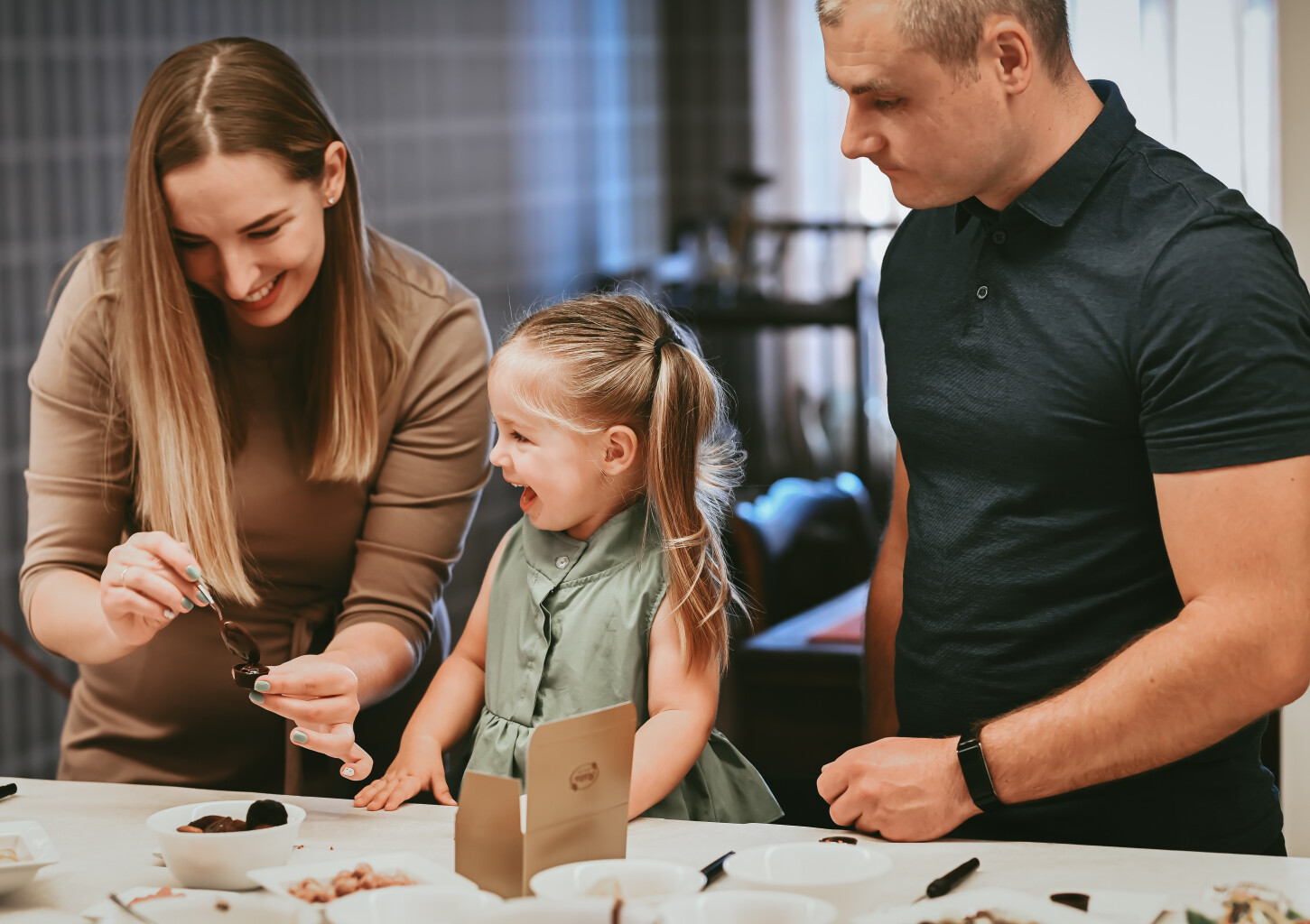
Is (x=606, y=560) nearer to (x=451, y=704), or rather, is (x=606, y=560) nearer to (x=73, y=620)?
(x=451, y=704)

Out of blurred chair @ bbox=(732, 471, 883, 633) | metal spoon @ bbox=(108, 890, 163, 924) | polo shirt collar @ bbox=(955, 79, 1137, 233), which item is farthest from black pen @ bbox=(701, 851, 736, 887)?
blurred chair @ bbox=(732, 471, 883, 633)

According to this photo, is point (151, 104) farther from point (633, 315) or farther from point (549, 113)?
point (549, 113)

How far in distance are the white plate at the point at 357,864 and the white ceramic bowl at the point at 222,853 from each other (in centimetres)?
1

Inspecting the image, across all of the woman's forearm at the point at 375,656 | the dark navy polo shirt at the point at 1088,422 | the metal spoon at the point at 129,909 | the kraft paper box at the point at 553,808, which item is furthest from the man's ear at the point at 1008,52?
the metal spoon at the point at 129,909

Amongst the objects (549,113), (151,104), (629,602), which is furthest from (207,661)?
(549,113)

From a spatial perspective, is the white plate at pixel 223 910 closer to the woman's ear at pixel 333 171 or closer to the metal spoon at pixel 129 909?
the metal spoon at pixel 129 909

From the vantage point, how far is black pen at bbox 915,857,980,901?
3.70 feet

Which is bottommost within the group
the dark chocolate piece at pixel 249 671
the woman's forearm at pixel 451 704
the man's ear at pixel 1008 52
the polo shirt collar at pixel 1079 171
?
the woman's forearm at pixel 451 704

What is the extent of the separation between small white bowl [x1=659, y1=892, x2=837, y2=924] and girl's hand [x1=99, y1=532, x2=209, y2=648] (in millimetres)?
681

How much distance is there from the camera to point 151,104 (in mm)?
1578

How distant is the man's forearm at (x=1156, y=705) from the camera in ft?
4.06

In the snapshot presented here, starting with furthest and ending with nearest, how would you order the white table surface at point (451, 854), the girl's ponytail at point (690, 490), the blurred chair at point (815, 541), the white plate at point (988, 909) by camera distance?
the blurred chair at point (815, 541) → the girl's ponytail at point (690, 490) → the white table surface at point (451, 854) → the white plate at point (988, 909)

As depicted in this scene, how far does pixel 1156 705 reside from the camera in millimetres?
1256

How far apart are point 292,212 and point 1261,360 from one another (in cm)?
108
